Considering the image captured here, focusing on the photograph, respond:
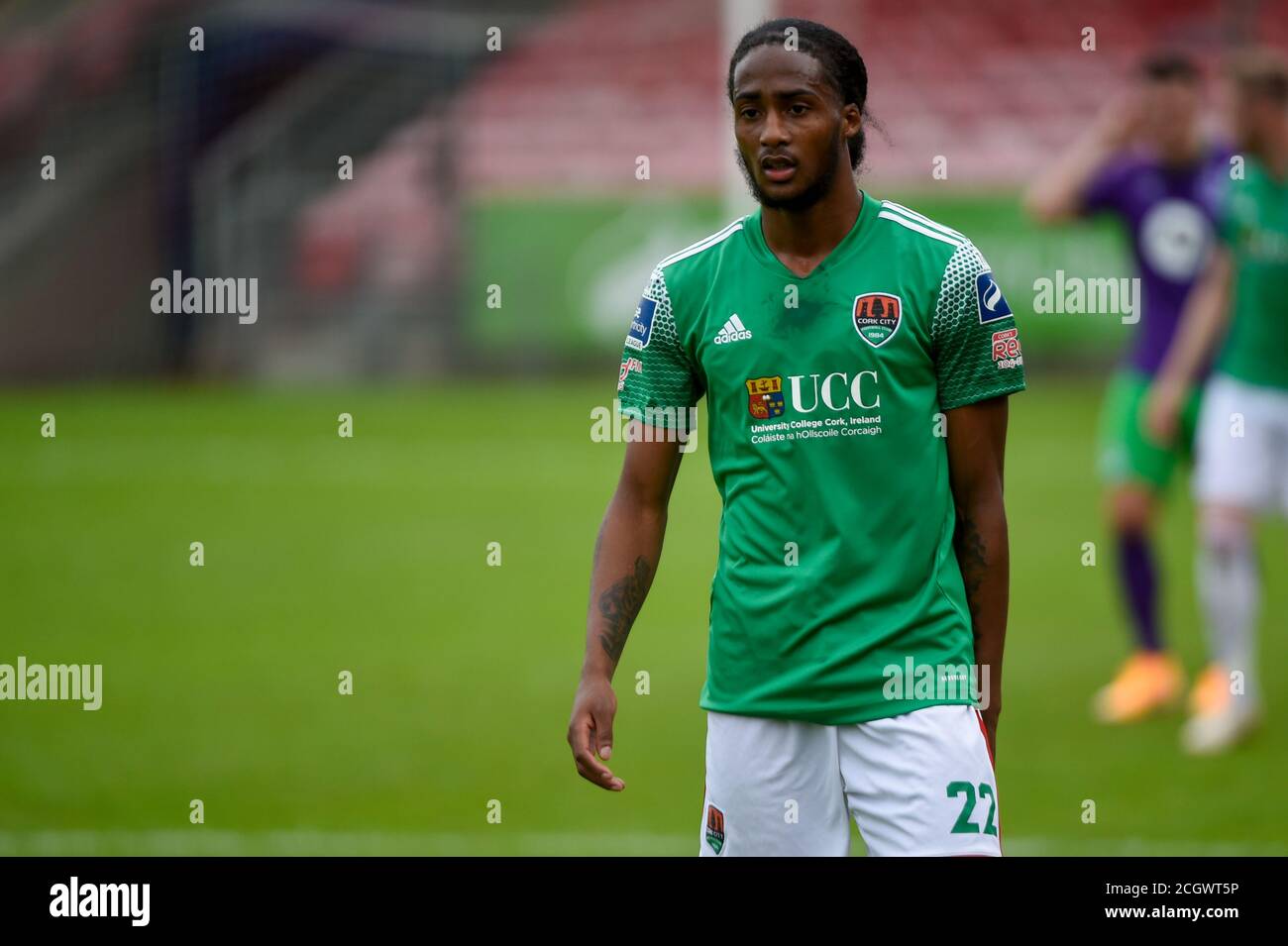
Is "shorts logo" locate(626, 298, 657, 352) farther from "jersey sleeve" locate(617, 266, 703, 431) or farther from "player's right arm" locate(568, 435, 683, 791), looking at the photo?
"player's right arm" locate(568, 435, 683, 791)

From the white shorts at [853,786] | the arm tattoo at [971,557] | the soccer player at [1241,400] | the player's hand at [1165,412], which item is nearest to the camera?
the white shorts at [853,786]

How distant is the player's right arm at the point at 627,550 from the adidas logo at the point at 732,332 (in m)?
0.24

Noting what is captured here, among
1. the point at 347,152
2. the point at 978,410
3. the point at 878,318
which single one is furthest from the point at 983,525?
the point at 347,152

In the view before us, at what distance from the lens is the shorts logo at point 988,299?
323 centimetres

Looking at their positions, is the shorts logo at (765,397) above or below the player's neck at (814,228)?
below

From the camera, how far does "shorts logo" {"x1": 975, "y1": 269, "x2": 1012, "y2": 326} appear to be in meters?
3.23

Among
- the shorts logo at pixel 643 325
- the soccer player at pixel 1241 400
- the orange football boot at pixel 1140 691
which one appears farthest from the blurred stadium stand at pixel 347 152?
the shorts logo at pixel 643 325

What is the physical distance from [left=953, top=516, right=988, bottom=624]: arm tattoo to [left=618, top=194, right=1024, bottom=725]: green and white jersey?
0.03 metres

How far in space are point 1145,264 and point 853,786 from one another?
503 centimetres

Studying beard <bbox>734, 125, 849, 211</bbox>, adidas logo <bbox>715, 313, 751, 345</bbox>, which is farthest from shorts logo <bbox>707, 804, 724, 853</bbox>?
beard <bbox>734, 125, 849, 211</bbox>

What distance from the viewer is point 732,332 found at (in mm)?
3297

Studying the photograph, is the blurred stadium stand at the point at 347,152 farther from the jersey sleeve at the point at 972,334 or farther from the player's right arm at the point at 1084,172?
the jersey sleeve at the point at 972,334
